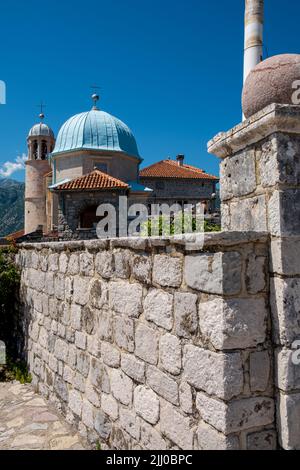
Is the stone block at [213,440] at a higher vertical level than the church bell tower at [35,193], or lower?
lower

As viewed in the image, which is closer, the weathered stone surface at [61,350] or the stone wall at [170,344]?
the stone wall at [170,344]

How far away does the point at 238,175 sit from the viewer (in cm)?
221

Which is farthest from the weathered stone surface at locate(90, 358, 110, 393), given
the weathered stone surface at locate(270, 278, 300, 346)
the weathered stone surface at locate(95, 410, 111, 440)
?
the weathered stone surface at locate(270, 278, 300, 346)

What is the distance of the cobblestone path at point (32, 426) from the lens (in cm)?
319

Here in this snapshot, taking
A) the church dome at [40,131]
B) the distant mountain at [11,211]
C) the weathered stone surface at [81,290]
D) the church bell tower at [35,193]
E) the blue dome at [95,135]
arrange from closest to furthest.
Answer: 1. the weathered stone surface at [81,290]
2. the blue dome at [95,135]
3. the church bell tower at [35,193]
4. the church dome at [40,131]
5. the distant mountain at [11,211]

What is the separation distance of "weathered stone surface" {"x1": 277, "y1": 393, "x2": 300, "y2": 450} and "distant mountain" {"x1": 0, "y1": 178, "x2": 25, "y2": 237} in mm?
65964

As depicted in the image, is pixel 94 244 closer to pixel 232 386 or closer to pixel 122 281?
pixel 122 281

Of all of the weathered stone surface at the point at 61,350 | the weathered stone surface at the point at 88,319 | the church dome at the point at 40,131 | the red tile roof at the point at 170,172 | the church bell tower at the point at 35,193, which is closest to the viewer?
the weathered stone surface at the point at 88,319

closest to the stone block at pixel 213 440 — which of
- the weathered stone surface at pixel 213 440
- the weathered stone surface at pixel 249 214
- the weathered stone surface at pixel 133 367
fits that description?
the weathered stone surface at pixel 213 440

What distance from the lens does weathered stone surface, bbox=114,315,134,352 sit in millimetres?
2551

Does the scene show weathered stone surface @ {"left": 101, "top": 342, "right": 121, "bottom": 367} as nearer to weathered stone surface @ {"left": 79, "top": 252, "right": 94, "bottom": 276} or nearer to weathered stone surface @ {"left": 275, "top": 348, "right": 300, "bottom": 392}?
weathered stone surface @ {"left": 79, "top": 252, "right": 94, "bottom": 276}

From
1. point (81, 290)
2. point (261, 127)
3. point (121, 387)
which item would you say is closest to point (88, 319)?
point (81, 290)

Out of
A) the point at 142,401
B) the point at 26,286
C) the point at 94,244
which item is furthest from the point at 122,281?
the point at 26,286

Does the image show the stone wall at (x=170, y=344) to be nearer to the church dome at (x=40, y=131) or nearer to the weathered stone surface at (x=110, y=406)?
the weathered stone surface at (x=110, y=406)
